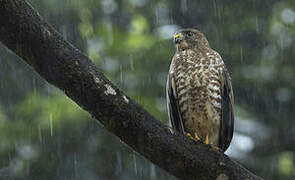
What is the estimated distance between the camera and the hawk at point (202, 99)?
4770mm

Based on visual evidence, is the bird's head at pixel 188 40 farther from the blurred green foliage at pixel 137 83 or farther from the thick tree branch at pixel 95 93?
the thick tree branch at pixel 95 93

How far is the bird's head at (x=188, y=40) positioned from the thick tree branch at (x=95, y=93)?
2.20 metres

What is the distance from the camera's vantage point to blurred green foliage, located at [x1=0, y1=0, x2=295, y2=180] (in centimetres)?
605

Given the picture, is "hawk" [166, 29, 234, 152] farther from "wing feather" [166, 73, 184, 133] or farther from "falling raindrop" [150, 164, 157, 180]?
"falling raindrop" [150, 164, 157, 180]

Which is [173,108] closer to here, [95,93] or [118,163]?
[118,163]

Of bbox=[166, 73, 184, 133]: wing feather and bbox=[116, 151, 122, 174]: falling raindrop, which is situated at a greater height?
bbox=[166, 73, 184, 133]: wing feather

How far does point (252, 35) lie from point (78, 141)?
4080 mm

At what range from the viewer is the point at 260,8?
29.3 feet

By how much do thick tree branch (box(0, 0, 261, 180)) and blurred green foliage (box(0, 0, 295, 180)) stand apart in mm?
2658

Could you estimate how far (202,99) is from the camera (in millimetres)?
4742

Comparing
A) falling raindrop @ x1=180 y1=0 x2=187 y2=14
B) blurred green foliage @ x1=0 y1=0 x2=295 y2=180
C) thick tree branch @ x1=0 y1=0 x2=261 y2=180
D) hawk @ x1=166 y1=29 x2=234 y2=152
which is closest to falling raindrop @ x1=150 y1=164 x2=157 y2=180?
blurred green foliage @ x1=0 y1=0 x2=295 y2=180

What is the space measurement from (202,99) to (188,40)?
1.04 m

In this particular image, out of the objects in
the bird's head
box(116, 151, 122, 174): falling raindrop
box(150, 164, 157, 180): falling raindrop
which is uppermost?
the bird's head

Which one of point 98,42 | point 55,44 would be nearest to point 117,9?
point 98,42
